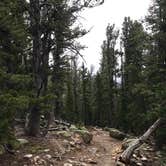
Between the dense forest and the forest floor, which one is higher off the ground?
the dense forest

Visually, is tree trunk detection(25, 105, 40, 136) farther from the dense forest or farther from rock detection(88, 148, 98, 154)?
rock detection(88, 148, 98, 154)

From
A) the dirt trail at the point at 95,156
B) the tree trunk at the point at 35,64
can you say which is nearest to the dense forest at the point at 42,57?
the tree trunk at the point at 35,64

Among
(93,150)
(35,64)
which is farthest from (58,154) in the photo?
(35,64)

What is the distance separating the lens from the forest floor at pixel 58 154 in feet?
40.3

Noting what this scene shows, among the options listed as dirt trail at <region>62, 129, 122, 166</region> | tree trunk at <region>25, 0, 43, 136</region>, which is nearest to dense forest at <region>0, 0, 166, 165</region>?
tree trunk at <region>25, 0, 43, 136</region>

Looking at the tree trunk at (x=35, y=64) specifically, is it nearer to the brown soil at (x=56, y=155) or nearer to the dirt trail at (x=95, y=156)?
the brown soil at (x=56, y=155)

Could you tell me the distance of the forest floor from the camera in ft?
40.3

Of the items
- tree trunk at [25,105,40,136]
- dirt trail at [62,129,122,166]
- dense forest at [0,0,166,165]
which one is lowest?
dirt trail at [62,129,122,166]

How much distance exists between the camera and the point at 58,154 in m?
13.6

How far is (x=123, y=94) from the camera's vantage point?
34.8 m

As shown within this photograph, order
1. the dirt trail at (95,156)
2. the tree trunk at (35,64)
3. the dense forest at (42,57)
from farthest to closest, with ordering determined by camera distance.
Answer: the tree trunk at (35,64)
the dirt trail at (95,156)
the dense forest at (42,57)

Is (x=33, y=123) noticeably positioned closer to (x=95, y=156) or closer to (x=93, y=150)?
(x=93, y=150)

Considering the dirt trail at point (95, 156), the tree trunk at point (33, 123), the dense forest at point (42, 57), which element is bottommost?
the dirt trail at point (95, 156)

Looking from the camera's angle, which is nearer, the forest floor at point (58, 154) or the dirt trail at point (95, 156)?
the forest floor at point (58, 154)
